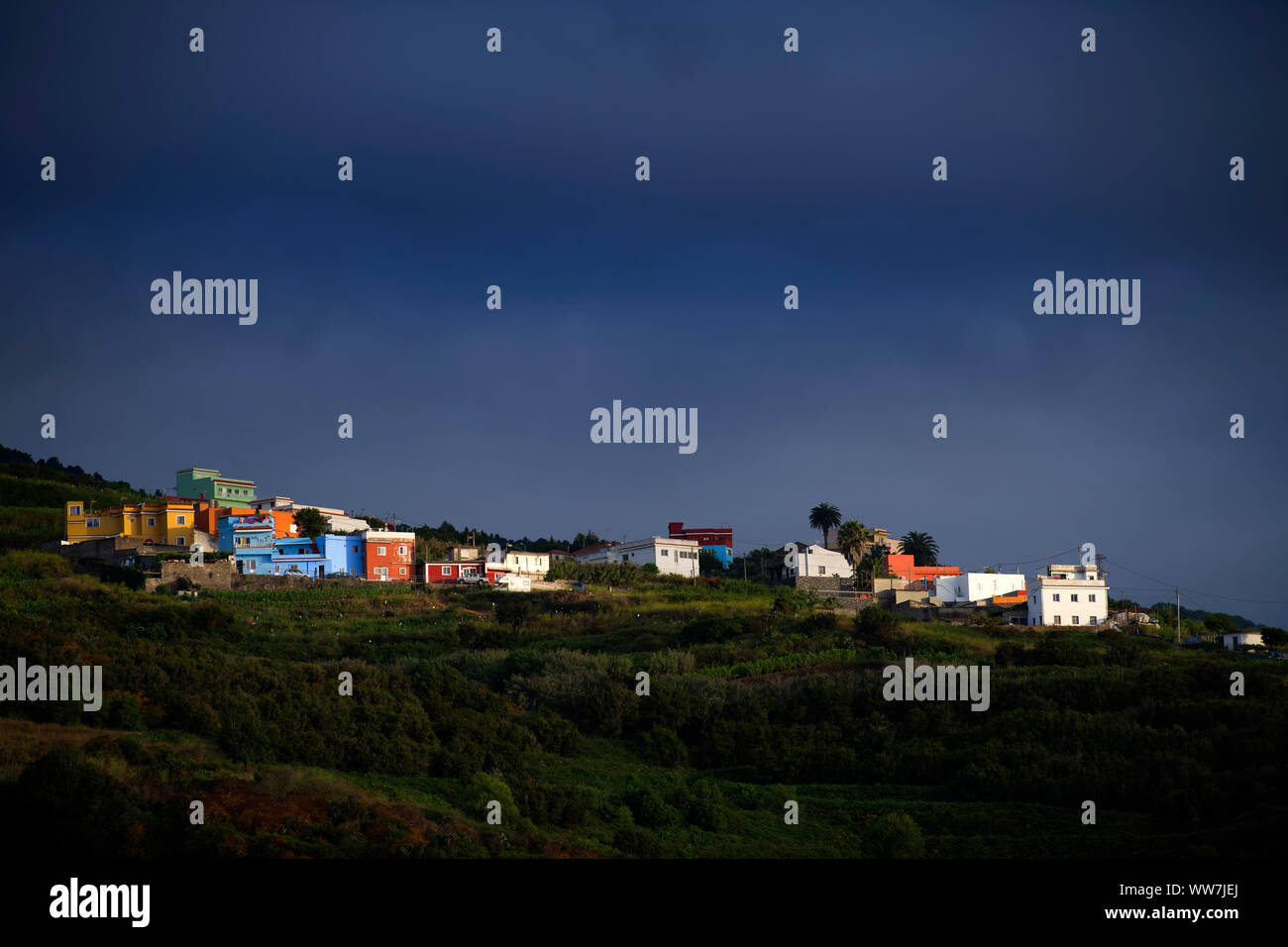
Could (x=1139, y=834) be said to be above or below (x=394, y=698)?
below

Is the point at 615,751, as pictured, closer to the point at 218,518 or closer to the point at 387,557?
the point at 387,557

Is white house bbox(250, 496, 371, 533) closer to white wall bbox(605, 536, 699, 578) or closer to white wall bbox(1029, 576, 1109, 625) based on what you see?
white wall bbox(605, 536, 699, 578)

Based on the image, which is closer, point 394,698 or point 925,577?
point 394,698

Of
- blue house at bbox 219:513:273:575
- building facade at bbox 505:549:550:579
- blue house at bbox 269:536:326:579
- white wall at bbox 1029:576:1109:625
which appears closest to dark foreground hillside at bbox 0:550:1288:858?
white wall at bbox 1029:576:1109:625

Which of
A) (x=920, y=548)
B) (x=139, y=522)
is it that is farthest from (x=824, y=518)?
(x=139, y=522)
